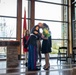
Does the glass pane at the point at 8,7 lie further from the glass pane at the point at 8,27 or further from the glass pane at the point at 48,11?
the glass pane at the point at 48,11

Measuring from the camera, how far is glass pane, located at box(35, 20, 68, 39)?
10148 mm

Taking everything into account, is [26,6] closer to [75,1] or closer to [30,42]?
[75,1]

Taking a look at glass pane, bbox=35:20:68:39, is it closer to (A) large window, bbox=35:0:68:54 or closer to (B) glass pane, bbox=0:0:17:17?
(A) large window, bbox=35:0:68:54

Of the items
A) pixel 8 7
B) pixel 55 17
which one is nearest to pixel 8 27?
pixel 8 7

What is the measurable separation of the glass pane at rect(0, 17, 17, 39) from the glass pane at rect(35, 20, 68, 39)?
84.9 inches

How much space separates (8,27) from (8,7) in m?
1.03

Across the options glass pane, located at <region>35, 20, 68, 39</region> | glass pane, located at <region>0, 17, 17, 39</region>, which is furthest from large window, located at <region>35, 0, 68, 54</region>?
glass pane, located at <region>0, 17, 17, 39</region>

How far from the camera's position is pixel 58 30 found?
34.0 ft

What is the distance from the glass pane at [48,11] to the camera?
9.78 metres

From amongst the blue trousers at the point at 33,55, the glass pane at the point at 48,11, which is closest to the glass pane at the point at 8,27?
the glass pane at the point at 48,11

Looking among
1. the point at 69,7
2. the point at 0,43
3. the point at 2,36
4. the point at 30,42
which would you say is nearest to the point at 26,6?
the point at 2,36

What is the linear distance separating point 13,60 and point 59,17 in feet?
16.4

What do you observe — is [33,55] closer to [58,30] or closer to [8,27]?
[8,27]

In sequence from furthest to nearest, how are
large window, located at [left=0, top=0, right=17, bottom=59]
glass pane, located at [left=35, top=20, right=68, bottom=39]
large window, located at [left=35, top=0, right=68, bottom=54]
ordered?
glass pane, located at [left=35, top=20, right=68, bottom=39] < large window, located at [left=35, top=0, right=68, bottom=54] < large window, located at [left=0, top=0, right=17, bottom=59]
